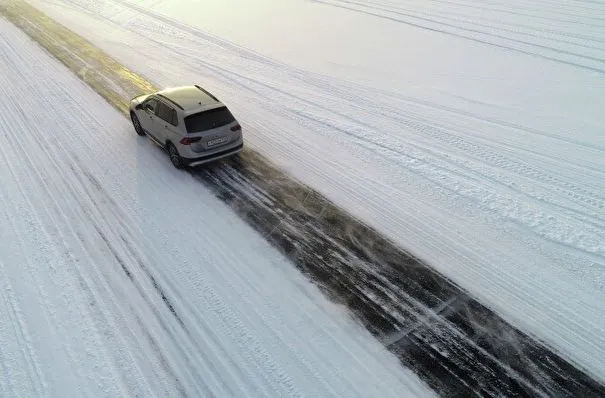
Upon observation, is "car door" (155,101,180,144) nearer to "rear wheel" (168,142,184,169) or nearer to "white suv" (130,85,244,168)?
"white suv" (130,85,244,168)

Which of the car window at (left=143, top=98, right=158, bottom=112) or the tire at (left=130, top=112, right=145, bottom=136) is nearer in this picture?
the car window at (left=143, top=98, right=158, bottom=112)

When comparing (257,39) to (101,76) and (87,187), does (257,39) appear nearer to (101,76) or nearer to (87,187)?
(101,76)

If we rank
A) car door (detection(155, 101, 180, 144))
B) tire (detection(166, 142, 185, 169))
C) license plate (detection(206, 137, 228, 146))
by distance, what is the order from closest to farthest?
license plate (detection(206, 137, 228, 146)), car door (detection(155, 101, 180, 144)), tire (detection(166, 142, 185, 169))

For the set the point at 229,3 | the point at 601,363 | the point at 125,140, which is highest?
the point at 229,3

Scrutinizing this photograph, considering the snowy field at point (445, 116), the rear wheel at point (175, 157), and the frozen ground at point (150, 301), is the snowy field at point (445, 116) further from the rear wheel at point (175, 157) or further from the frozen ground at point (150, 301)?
the frozen ground at point (150, 301)

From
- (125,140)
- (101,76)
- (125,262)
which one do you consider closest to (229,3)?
(101,76)

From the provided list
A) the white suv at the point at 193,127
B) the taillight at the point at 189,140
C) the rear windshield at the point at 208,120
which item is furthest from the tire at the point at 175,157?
the rear windshield at the point at 208,120

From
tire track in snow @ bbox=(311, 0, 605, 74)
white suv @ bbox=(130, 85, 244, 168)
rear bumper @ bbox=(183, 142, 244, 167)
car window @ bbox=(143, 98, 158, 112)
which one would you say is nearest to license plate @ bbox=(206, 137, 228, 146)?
white suv @ bbox=(130, 85, 244, 168)

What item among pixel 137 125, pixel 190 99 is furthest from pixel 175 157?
pixel 137 125
